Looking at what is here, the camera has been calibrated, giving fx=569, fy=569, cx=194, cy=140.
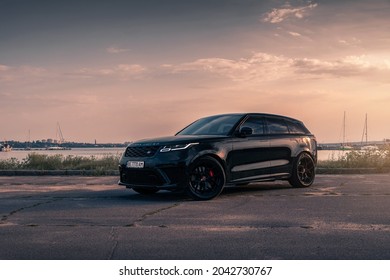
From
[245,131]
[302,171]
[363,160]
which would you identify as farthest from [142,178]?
[363,160]

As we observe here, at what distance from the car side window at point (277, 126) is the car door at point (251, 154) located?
0.63 feet

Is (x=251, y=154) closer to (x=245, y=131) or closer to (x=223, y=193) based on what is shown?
(x=245, y=131)

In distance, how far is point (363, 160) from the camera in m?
20.2

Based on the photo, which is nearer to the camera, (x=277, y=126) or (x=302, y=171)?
(x=277, y=126)

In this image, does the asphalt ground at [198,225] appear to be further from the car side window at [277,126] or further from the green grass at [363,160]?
the green grass at [363,160]

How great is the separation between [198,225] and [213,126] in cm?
433

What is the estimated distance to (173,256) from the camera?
5742 millimetres

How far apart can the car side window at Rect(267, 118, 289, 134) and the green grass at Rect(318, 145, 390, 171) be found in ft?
24.5

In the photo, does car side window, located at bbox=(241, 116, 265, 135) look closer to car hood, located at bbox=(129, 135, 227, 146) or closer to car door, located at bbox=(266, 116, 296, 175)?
A: car door, located at bbox=(266, 116, 296, 175)

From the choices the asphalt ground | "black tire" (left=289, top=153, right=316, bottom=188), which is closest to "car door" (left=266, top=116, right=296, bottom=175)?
"black tire" (left=289, top=153, right=316, bottom=188)

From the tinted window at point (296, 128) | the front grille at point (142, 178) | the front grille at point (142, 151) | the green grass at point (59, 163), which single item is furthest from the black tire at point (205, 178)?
the green grass at point (59, 163)

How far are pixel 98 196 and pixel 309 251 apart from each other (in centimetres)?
649

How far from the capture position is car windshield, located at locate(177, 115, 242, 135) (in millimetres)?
11523
